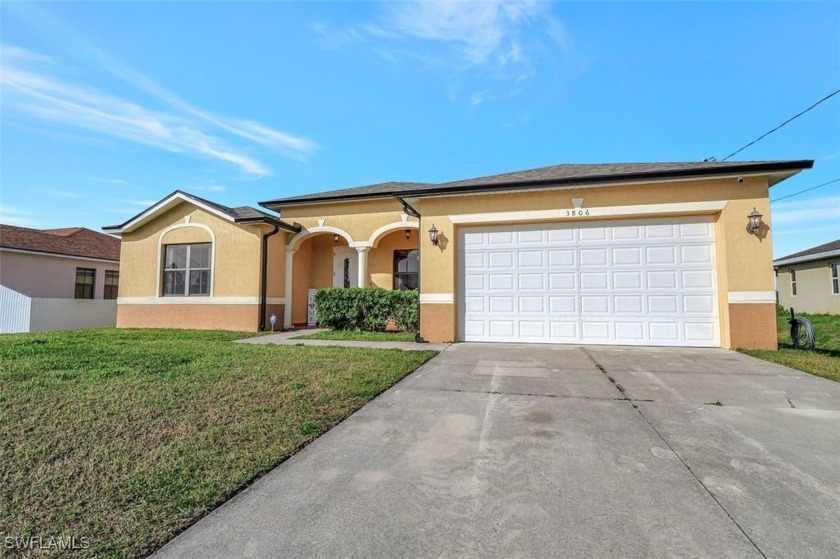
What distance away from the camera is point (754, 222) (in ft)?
24.8

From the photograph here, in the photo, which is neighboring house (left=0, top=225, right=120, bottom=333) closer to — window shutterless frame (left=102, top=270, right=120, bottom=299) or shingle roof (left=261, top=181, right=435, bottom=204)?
window shutterless frame (left=102, top=270, right=120, bottom=299)

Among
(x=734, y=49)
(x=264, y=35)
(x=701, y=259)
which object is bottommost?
(x=701, y=259)

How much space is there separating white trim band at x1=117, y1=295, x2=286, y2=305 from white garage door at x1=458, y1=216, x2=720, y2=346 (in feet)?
22.2

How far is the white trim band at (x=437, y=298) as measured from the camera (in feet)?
29.7

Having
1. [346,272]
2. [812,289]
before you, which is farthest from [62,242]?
[812,289]

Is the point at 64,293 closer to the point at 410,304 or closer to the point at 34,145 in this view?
the point at 34,145

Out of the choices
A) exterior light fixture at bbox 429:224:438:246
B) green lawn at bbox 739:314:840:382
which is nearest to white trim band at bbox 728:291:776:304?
green lawn at bbox 739:314:840:382

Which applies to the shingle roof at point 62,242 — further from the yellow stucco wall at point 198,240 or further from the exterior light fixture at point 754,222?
the exterior light fixture at point 754,222

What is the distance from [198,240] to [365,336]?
7282 millimetres

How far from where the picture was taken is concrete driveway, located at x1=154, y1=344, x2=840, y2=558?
186cm

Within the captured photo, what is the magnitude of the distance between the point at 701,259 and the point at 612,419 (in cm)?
641

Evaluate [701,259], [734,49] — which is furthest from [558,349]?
[734,49]

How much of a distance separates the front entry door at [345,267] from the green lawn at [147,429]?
721cm

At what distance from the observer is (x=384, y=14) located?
7.58 meters
